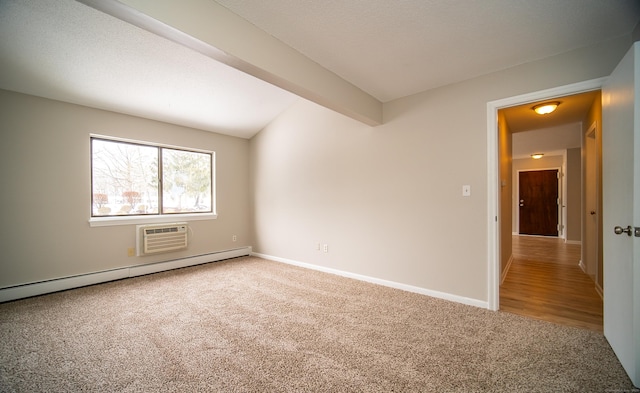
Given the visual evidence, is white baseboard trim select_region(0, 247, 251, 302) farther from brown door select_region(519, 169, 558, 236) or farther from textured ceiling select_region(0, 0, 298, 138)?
brown door select_region(519, 169, 558, 236)

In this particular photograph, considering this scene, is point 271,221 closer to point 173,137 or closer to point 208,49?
point 173,137

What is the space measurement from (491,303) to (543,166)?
728 centimetres

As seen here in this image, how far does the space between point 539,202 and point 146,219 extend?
9921mm

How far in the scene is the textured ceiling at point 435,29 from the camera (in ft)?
6.07

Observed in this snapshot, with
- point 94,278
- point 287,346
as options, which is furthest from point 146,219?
point 287,346

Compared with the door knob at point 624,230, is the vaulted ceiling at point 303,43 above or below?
above

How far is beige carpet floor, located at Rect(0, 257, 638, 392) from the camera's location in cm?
164

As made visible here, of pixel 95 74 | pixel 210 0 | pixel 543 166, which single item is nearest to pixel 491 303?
pixel 210 0

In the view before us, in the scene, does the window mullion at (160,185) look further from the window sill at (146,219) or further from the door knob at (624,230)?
the door knob at (624,230)

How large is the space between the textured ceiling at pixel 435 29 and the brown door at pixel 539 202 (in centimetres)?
703

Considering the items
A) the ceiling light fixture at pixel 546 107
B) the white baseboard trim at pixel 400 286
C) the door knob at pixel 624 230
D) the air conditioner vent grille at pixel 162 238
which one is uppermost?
the ceiling light fixture at pixel 546 107

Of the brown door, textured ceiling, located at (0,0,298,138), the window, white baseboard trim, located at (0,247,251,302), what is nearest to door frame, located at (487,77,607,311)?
textured ceiling, located at (0,0,298,138)

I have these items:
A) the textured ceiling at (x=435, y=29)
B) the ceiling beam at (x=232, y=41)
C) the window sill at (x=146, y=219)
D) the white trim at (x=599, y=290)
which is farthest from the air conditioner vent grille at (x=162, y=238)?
the white trim at (x=599, y=290)

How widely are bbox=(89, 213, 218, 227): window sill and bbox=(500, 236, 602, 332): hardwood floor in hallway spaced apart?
4573 mm
